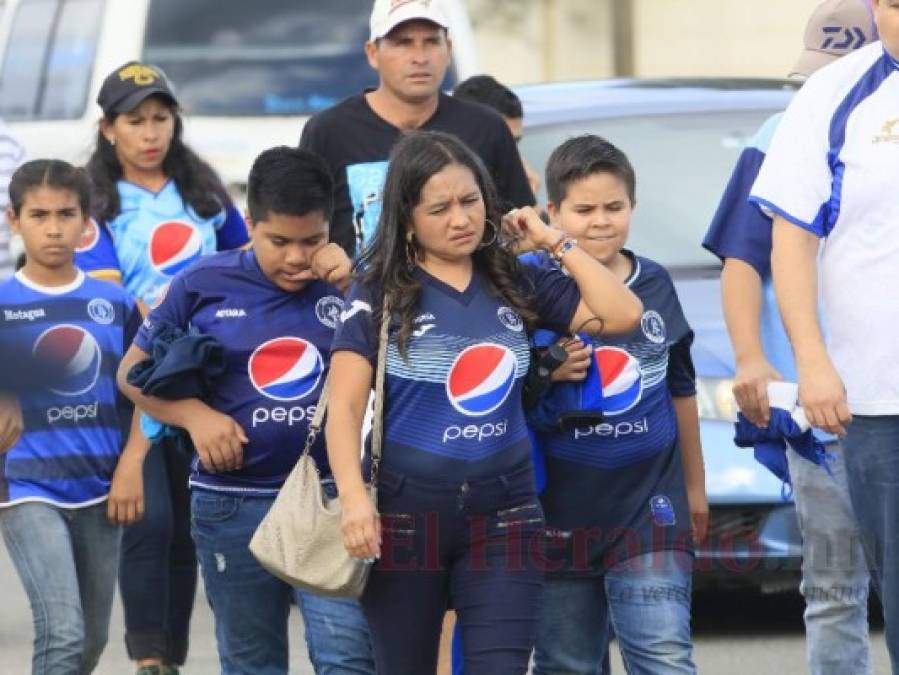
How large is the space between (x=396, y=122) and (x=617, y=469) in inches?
53.8

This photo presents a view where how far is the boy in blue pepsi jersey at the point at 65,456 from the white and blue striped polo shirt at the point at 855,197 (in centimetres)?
201

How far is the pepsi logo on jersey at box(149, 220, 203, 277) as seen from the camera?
6824mm

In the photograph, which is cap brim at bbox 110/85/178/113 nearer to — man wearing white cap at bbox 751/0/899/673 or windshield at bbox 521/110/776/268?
windshield at bbox 521/110/776/268

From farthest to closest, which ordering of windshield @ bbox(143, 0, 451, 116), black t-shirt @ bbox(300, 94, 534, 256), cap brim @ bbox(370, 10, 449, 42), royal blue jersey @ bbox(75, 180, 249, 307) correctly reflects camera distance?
windshield @ bbox(143, 0, 451, 116) < royal blue jersey @ bbox(75, 180, 249, 307) < cap brim @ bbox(370, 10, 449, 42) < black t-shirt @ bbox(300, 94, 534, 256)

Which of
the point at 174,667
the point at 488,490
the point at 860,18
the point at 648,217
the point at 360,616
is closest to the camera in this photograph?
the point at 488,490

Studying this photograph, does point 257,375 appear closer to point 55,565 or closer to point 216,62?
point 55,565

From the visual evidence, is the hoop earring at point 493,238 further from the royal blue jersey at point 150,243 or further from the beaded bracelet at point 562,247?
the royal blue jersey at point 150,243

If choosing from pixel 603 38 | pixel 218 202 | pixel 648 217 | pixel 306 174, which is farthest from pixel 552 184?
pixel 603 38

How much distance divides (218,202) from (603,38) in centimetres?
1589

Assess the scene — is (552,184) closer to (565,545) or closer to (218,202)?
(565,545)

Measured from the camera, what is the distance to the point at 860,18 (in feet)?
19.6

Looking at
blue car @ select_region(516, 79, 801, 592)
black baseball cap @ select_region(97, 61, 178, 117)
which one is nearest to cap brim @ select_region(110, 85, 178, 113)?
black baseball cap @ select_region(97, 61, 178, 117)

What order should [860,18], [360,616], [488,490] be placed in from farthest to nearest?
[860,18]
[360,616]
[488,490]

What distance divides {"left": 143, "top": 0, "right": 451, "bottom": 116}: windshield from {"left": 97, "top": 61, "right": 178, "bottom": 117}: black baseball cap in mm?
5503
